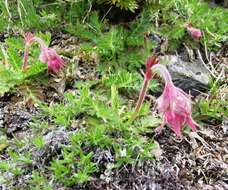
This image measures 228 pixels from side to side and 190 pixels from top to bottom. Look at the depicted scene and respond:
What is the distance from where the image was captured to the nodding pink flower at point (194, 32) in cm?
287

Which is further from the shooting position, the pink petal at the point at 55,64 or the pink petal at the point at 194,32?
the pink petal at the point at 194,32

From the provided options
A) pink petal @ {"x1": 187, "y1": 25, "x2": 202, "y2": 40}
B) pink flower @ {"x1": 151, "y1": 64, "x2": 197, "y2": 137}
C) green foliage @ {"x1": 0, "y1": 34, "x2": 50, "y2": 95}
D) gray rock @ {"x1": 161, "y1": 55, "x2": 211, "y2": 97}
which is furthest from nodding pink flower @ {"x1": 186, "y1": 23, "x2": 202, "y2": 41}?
pink flower @ {"x1": 151, "y1": 64, "x2": 197, "y2": 137}

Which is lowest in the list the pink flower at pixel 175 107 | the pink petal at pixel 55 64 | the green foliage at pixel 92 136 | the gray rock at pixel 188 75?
the green foliage at pixel 92 136

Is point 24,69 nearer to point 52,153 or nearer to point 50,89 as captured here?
point 50,89

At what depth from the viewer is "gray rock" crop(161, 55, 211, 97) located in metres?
2.70

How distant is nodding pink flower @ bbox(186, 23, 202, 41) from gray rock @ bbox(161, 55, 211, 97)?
0.55 ft

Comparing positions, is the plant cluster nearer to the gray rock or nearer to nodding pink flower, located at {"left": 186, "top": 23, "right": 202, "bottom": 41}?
nodding pink flower, located at {"left": 186, "top": 23, "right": 202, "bottom": 41}

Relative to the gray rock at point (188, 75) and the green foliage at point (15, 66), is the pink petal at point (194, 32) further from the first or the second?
the green foliage at point (15, 66)

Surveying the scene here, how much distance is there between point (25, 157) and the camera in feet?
7.09

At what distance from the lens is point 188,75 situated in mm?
2732

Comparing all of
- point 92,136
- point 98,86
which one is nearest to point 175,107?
point 92,136

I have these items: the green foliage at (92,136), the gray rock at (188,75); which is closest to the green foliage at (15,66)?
the green foliage at (92,136)

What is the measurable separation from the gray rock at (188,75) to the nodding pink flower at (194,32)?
168 millimetres

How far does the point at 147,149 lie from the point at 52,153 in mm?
444
